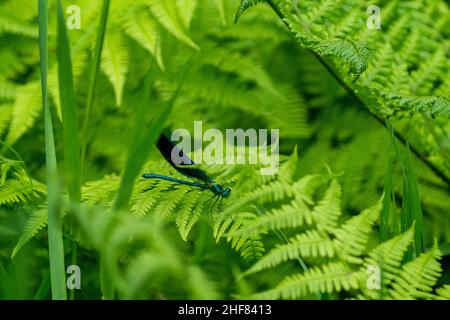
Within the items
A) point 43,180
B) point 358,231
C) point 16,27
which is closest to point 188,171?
point 358,231

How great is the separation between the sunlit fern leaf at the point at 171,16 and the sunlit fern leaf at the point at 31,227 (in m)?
0.70

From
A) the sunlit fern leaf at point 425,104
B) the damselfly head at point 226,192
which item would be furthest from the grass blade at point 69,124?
the sunlit fern leaf at point 425,104

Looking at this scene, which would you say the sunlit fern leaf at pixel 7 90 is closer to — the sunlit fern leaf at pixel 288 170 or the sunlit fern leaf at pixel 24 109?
the sunlit fern leaf at pixel 24 109

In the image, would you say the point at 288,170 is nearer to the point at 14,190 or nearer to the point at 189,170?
the point at 189,170

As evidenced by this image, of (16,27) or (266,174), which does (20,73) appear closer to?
(16,27)

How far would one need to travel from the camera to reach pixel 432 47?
1.51 metres

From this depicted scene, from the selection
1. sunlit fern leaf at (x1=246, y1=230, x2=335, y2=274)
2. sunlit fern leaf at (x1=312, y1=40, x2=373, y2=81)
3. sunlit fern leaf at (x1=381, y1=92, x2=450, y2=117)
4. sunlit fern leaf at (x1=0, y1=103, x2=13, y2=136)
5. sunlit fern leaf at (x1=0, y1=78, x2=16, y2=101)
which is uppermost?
sunlit fern leaf at (x1=0, y1=78, x2=16, y2=101)

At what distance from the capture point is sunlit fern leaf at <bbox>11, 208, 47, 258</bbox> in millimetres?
927

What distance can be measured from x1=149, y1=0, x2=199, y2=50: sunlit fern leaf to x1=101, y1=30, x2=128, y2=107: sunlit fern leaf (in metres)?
0.14

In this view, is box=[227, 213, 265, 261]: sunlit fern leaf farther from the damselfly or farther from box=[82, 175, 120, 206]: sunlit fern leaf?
box=[82, 175, 120, 206]: sunlit fern leaf

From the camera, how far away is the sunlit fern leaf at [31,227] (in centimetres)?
93

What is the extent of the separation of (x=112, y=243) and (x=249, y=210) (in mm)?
380

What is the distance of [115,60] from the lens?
60.3 inches

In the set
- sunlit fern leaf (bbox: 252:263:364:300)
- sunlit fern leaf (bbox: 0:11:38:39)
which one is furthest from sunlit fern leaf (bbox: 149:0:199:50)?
sunlit fern leaf (bbox: 252:263:364:300)
